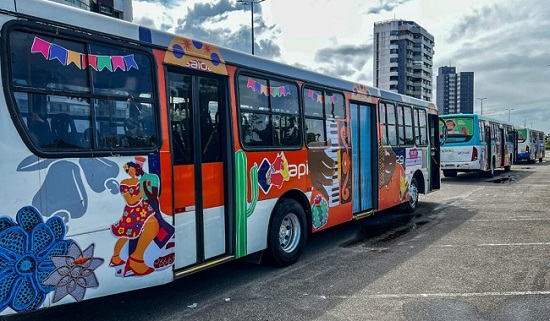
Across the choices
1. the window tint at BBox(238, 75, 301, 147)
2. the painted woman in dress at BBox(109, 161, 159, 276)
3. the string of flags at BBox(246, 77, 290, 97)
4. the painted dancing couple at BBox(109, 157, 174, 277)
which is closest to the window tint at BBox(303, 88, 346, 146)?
the window tint at BBox(238, 75, 301, 147)

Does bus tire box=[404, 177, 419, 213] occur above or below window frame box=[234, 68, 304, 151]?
below

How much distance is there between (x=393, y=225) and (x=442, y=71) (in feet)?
457

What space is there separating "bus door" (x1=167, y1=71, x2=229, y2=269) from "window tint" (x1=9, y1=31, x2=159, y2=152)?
1.33ft

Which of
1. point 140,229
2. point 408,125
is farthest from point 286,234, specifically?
point 408,125

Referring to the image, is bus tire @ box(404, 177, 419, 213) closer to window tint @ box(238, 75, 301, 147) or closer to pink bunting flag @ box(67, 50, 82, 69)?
window tint @ box(238, 75, 301, 147)

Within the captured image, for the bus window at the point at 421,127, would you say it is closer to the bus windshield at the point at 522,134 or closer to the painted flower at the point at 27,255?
the painted flower at the point at 27,255

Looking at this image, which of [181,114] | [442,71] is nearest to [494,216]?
[181,114]

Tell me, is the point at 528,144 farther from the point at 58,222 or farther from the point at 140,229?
the point at 58,222

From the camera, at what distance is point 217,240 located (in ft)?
17.1

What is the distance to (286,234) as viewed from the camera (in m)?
6.47

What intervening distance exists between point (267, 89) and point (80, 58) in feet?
9.01

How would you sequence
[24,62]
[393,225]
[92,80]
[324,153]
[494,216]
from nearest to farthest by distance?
1. [24,62]
2. [92,80]
3. [324,153]
4. [393,225]
5. [494,216]

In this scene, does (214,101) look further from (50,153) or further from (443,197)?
(443,197)

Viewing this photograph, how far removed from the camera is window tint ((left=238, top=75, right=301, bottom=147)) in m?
5.61
